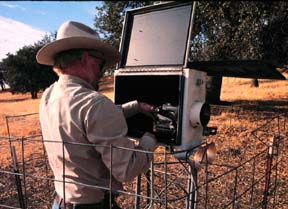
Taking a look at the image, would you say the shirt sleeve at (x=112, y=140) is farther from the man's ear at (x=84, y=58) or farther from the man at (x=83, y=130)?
the man's ear at (x=84, y=58)

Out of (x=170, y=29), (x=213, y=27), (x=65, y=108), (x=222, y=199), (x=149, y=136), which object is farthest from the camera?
(x=213, y=27)

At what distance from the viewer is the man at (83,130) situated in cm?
143

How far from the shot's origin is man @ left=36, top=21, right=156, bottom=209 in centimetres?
143

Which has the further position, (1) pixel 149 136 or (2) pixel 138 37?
(2) pixel 138 37

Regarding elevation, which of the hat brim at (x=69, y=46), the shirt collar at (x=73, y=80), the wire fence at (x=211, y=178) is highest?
the hat brim at (x=69, y=46)

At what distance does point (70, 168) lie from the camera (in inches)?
62.1

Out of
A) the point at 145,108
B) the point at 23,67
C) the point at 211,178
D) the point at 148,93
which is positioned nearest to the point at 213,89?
the point at 211,178

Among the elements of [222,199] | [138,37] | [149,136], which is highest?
[138,37]

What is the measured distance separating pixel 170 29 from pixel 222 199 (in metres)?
2.32

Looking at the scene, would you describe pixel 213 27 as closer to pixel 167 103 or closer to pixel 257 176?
pixel 257 176

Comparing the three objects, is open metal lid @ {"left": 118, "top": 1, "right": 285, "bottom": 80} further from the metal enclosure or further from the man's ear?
the man's ear

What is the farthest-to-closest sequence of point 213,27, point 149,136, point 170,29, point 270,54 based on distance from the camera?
1. point 213,27
2. point 270,54
3. point 170,29
4. point 149,136

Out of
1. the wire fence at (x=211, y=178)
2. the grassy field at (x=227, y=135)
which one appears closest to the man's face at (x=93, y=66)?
the wire fence at (x=211, y=178)

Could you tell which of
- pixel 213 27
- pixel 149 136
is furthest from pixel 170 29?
pixel 213 27
